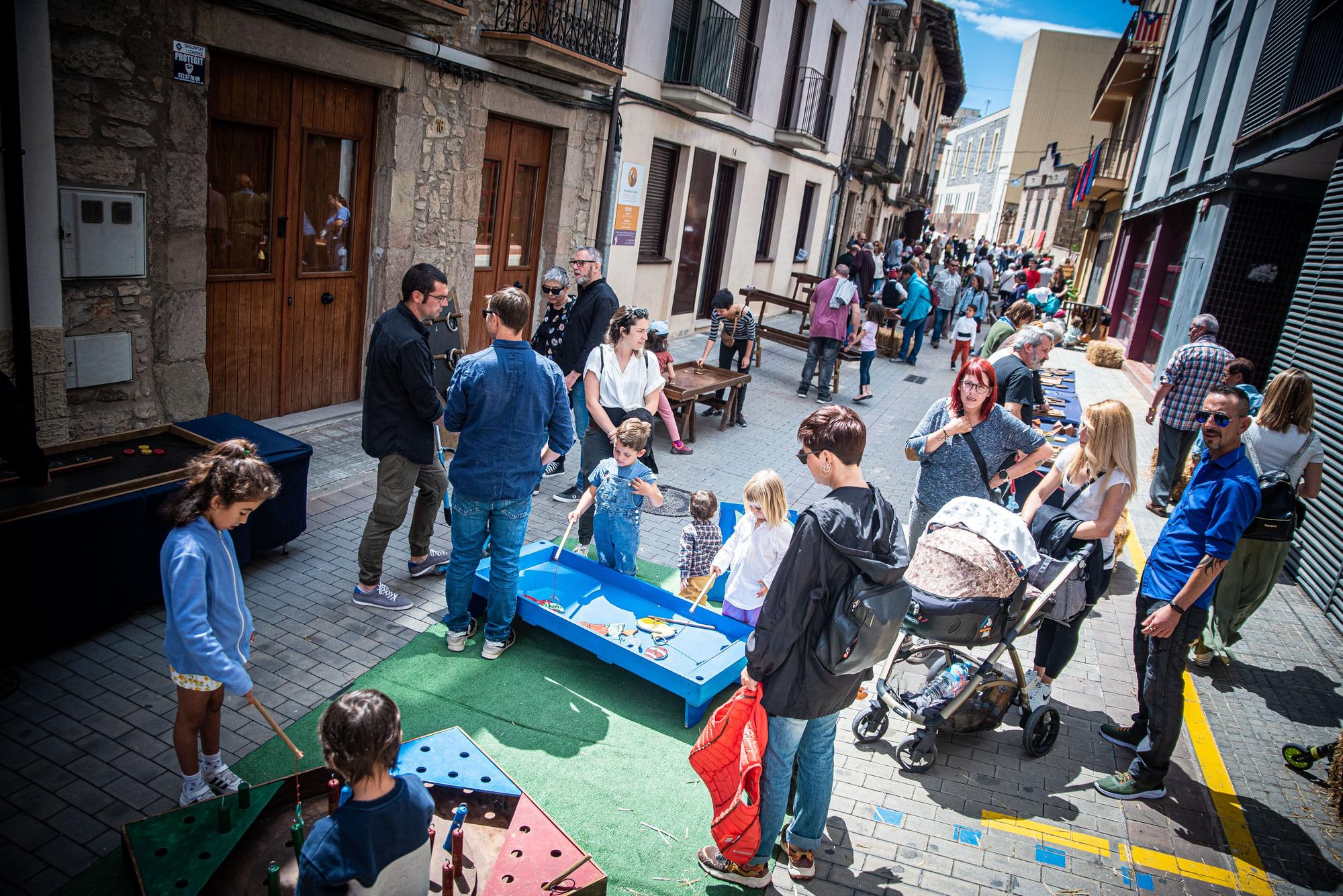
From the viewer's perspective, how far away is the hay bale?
57.0ft

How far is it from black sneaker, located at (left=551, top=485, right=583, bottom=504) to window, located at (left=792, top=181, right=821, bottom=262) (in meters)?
14.3

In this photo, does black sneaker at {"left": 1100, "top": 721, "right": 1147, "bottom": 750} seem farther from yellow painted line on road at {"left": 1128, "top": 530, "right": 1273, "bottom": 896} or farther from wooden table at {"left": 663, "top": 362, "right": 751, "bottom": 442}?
wooden table at {"left": 663, "top": 362, "right": 751, "bottom": 442}

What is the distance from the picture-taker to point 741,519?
15.6ft

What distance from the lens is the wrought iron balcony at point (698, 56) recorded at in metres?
12.2

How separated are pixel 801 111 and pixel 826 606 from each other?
1660 centimetres

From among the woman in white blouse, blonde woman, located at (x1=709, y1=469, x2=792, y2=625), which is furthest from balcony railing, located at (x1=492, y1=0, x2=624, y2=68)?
blonde woman, located at (x1=709, y1=469, x2=792, y2=625)

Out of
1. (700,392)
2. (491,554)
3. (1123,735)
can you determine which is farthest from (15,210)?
(1123,735)

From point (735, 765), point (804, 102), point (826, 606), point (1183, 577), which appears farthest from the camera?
point (804, 102)

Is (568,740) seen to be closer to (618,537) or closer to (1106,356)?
(618,537)

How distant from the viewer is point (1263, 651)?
595 cm

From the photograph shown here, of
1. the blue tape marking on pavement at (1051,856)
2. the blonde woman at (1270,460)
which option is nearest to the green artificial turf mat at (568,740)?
the blue tape marking on pavement at (1051,856)

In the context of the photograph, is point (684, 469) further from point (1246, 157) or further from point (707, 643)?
point (1246, 157)

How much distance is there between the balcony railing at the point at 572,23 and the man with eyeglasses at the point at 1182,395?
278 inches

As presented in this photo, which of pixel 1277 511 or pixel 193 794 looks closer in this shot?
Result: pixel 193 794
